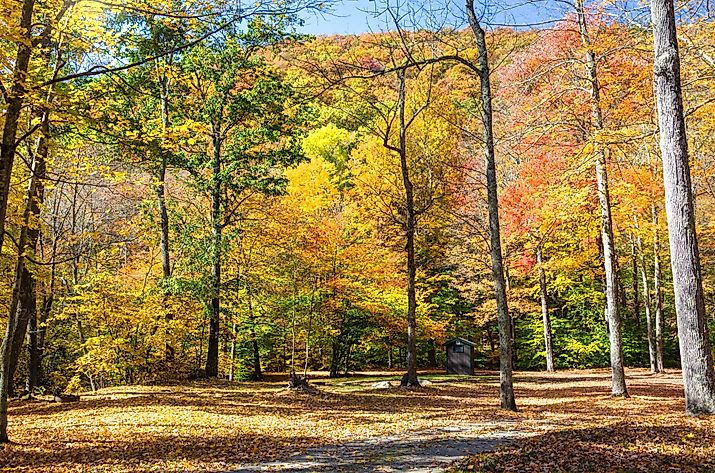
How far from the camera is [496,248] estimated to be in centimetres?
1005

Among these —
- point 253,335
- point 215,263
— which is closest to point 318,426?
point 215,263

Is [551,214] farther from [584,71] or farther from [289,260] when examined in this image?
[289,260]

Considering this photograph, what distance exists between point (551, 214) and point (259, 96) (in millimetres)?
9073

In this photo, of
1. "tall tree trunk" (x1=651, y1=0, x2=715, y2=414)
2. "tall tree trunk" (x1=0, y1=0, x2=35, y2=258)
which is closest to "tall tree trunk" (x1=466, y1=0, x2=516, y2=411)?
"tall tree trunk" (x1=651, y1=0, x2=715, y2=414)

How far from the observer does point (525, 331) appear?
28.1m

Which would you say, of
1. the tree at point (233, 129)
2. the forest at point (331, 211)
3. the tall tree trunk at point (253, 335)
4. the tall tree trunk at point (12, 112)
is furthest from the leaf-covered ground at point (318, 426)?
the tree at point (233, 129)

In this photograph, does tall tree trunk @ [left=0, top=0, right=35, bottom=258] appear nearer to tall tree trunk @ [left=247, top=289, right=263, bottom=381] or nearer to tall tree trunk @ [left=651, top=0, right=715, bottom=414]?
tall tree trunk @ [left=651, top=0, right=715, bottom=414]

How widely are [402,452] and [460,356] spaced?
55.0 ft

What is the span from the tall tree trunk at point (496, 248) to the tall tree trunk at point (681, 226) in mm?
3139

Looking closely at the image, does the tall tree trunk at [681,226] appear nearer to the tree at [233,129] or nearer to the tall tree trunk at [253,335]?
the tree at [233,129]

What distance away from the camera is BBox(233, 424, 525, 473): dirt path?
5625 millimetres

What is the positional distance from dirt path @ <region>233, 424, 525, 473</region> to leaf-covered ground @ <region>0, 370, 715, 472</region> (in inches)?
11.1

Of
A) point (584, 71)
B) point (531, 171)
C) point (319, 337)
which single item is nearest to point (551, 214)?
point (584, 71)

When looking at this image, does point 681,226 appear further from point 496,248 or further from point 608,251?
point 608,251
